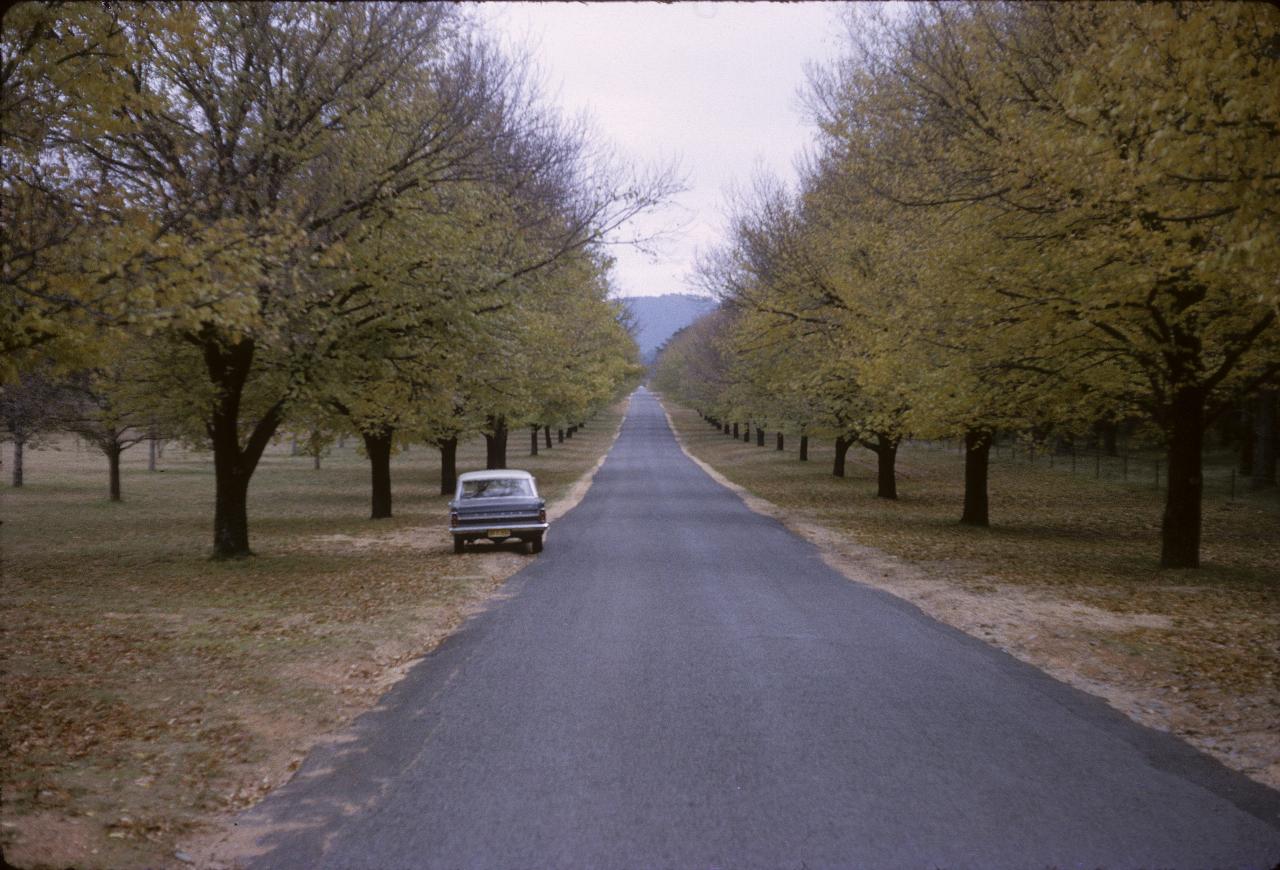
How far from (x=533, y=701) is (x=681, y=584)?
6610mm

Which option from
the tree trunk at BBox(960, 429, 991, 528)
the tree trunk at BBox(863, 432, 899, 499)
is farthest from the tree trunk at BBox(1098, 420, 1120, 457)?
the tree trunk at BBox(960, 429, 991, 528)

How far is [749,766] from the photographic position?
5.96 metres

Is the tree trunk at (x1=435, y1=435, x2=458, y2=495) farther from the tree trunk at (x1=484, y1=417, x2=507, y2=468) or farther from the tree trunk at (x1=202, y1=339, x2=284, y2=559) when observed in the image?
the tree trunk at (x1=202, y1=339, x2=284, y2=559)

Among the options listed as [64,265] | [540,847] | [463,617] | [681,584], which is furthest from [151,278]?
[681,584]

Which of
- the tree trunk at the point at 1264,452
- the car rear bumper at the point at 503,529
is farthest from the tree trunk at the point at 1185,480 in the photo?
the tree trunk at the point at 1264,452

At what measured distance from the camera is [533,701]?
7.58 meters

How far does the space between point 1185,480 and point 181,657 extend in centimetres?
1520

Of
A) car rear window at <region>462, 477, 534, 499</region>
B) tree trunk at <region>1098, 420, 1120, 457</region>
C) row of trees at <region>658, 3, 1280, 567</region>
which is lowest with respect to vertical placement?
car rear window at <region>462, 477, 534, 499</region>

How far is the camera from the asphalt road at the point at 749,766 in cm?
480

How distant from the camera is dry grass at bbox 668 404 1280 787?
Result: 793 cm

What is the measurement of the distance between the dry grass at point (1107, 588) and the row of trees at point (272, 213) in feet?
28.1

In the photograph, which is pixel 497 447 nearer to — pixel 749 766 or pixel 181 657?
pixel 181 657

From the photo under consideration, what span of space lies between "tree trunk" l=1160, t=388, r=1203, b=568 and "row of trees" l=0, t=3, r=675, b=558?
32.7ft

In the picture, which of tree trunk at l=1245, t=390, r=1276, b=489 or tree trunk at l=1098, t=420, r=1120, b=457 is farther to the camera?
tree trunk at l=1098, t=420, r=1120, b=457
